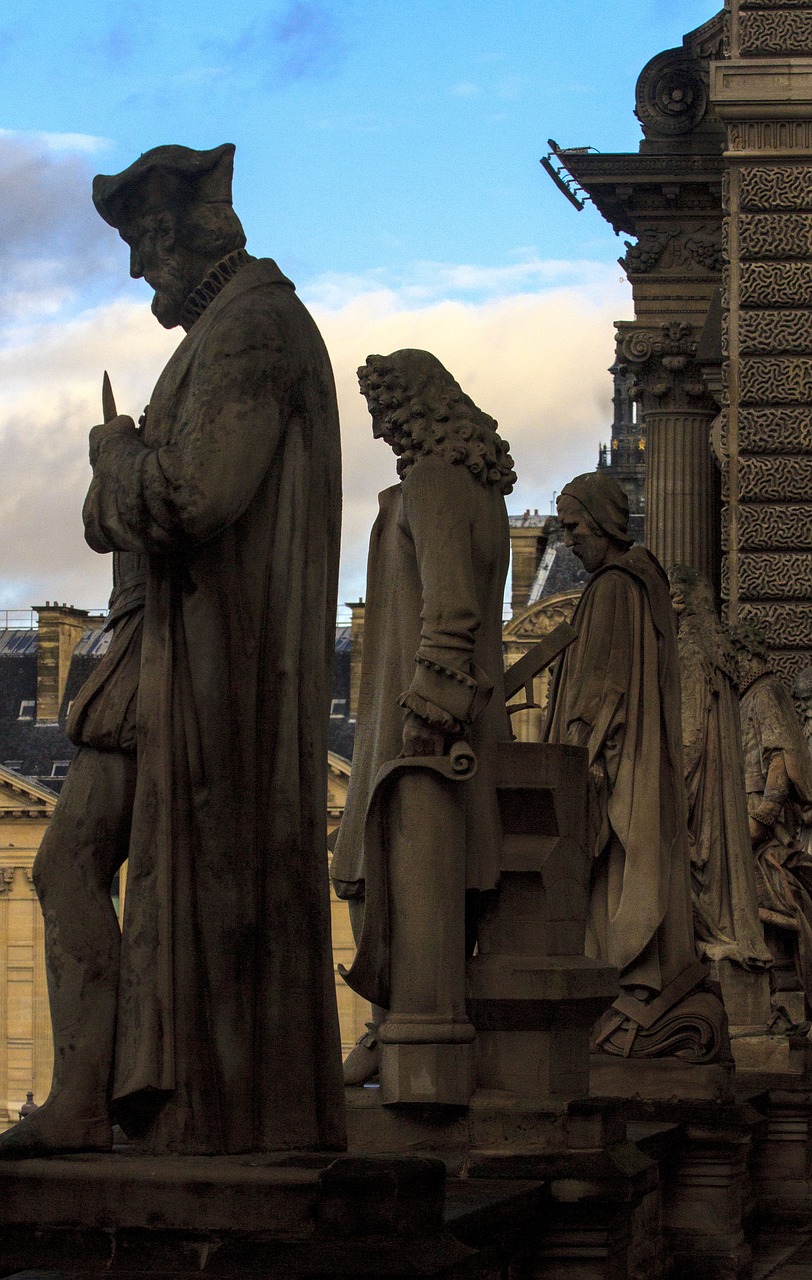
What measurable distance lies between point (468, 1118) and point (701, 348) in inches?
692

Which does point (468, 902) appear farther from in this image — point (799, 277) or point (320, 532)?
point (799, 277)

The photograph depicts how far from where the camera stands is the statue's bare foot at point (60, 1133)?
5.49 m

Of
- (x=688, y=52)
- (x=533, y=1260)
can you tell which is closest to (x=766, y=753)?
(x=533, y=1260)

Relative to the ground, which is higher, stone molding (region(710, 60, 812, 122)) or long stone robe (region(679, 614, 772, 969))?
stone molding (region(710, 60, 812, 122))

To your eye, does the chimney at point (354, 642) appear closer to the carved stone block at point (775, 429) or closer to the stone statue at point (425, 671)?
the carved stone block at point (775, 429)

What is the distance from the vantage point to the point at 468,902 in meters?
7.31

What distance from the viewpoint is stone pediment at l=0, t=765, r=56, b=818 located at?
7131 cm

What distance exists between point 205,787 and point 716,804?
5755 mm

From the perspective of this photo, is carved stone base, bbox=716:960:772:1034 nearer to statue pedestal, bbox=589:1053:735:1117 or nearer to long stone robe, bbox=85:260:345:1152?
statue pedestal, bbox=589:1053:735:1117

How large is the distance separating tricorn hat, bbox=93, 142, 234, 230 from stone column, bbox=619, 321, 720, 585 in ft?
57.8

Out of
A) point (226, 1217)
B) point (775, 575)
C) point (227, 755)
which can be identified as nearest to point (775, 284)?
point (775, 575)

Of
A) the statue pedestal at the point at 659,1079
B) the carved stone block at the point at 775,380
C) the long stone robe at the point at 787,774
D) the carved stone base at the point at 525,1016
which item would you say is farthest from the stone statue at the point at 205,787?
the carved stone block at the point at 775,380

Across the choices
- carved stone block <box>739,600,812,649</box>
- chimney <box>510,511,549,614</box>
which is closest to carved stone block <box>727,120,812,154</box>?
carved stone block <box>739,600,812,649</box>

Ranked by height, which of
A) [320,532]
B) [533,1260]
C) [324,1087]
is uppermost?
[320,532]
